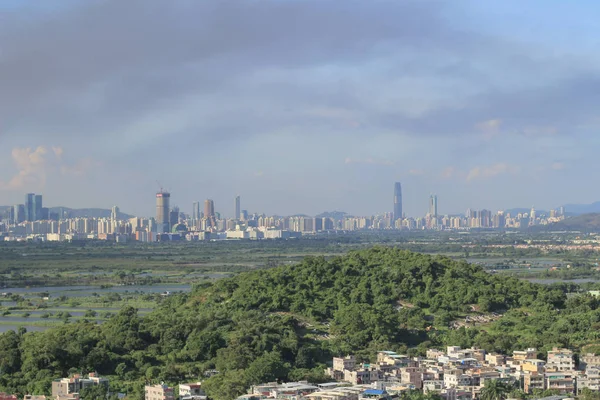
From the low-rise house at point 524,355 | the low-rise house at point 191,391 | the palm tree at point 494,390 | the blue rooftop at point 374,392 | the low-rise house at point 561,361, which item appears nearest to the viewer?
the blue rooftop at point 374,392

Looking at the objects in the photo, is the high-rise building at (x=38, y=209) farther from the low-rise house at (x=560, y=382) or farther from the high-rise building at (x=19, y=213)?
the low-rise house at (x=560, y=382)

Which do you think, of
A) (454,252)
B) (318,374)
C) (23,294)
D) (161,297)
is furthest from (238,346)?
(454,252)

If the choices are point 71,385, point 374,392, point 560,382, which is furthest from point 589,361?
point 71,385

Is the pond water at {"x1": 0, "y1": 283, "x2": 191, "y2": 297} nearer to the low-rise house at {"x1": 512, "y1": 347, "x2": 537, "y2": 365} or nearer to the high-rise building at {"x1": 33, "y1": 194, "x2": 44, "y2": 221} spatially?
the low-rise house at {"x1": 512, "y1": 347, "x2": 537, "y2": 365}

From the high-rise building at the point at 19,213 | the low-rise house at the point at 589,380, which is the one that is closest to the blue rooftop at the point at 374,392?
the low-rise house at the point at 589,380

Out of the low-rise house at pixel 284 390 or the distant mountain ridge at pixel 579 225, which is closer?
the low-rise house at pixel 284 390

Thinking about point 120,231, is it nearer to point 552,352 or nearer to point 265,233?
point 265,233

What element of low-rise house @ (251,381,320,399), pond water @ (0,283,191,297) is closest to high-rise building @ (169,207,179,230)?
pond water @ (0,283,191,297)
